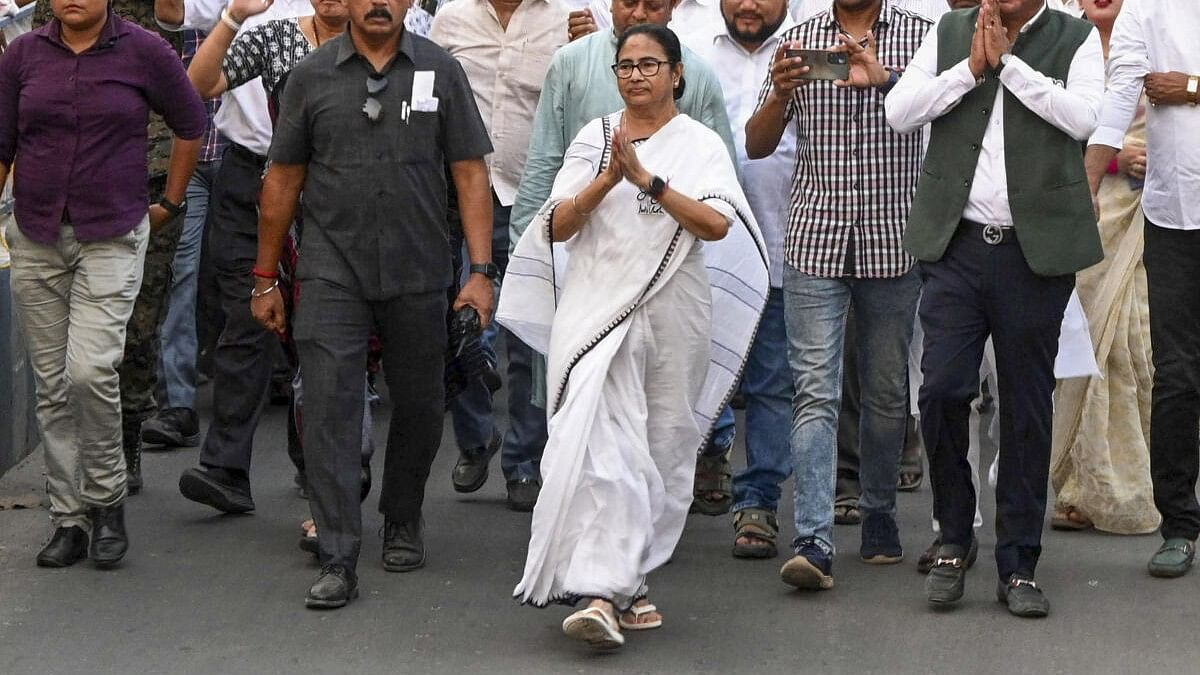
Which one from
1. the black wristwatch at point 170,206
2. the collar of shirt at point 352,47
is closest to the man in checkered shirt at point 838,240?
the collar of shirt at point 352,47

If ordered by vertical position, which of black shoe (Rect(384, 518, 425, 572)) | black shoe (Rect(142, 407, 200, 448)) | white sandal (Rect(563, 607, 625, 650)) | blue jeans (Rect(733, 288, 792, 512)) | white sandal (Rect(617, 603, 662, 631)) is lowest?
black shoe (Rect(142, 407, 200, 448))

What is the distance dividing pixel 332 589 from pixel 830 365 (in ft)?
6.20

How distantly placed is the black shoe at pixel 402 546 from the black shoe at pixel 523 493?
3.24 ft

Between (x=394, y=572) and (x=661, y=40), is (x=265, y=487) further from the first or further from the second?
(x=661, y=40)

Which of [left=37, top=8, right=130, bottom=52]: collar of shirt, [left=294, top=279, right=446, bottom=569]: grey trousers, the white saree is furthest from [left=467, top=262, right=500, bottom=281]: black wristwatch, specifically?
[left=37, top=8, right=130, bottom=52]: collar of shirt

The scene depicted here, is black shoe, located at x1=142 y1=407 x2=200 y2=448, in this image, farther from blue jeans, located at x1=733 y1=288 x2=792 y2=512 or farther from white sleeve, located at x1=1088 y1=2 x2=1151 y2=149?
white sleeve, located at x1=1088 y1=2 x2=1151 y2=149

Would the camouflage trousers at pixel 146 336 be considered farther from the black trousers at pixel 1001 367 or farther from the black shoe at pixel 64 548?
the black trousers at pixel 1001 367

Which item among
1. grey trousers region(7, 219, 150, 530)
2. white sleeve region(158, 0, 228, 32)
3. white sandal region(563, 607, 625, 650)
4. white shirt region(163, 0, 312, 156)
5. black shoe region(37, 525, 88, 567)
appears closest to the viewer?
white sandal region(563, 607, 625, 650)

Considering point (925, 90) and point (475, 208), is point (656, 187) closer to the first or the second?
point (925, 90)

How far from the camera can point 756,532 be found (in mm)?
8156

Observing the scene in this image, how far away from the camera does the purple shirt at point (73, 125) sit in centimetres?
762

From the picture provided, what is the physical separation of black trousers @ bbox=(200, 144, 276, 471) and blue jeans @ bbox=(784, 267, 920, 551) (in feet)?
7.47

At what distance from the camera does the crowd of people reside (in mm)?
7027

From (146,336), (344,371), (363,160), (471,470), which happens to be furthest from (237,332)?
(363,160)
